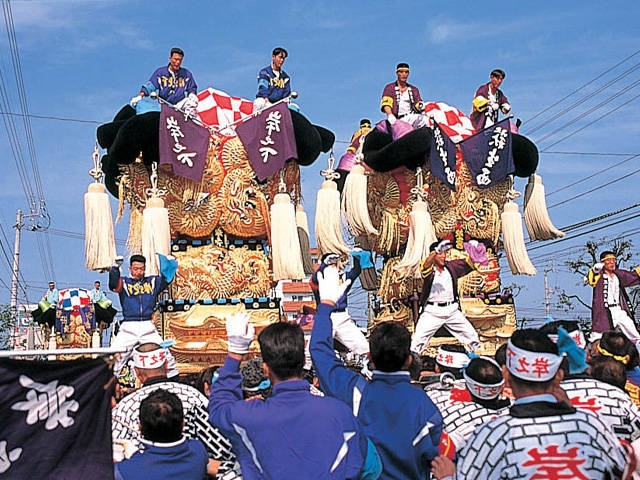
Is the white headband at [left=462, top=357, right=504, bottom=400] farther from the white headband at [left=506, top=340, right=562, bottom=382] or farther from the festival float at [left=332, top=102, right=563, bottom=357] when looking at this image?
the festival float at [left=332, top=102, right=563, bottom=357]

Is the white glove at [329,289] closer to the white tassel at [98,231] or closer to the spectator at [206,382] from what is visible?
the spectator at [206,382]

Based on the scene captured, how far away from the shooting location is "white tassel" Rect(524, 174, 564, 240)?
9.63 m

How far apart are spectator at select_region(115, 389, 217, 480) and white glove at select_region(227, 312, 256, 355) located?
279 millimetres

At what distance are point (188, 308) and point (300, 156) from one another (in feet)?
6.91

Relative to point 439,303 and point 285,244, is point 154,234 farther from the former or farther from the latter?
point 439,303

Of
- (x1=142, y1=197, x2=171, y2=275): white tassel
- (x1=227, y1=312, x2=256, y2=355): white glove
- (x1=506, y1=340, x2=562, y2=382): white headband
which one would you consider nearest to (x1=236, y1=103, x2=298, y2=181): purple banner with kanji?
(x1=142, y1=197, x2=171, y2=275): white tassel

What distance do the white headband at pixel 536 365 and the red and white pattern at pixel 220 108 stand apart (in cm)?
712

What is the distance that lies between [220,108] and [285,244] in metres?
2.11

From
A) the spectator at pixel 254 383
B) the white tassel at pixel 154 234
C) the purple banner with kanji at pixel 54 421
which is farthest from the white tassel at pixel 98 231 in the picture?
the purple banner with kanji at pixel 54 421

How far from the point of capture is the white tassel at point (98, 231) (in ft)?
26.3

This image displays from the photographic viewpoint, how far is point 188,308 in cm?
862

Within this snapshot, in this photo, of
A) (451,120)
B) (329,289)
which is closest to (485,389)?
(329,289)

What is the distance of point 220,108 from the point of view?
9.55 metres

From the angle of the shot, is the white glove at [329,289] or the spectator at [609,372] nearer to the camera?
the white glove at [329,289]
